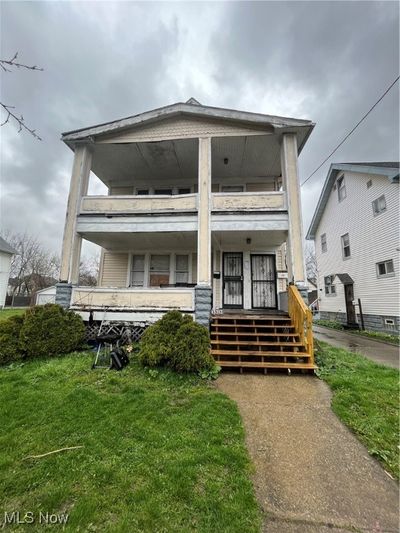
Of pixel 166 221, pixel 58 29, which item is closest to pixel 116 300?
pixel 166 221

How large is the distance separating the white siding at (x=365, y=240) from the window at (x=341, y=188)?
326 millimetres

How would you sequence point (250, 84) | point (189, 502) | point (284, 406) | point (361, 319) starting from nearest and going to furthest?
point (189, 502) → point (284, 406) → point (361, 319) → point (250, 84)

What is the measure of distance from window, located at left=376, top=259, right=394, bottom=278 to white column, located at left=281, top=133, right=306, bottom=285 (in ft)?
26.4

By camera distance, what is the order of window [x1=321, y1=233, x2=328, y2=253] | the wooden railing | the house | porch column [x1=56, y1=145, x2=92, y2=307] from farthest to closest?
window [x1=321, y1=233, x2=328, y2=253] → porch column [x1=56, y1=145, x2=92, y2=307] → the house → the wooden railing

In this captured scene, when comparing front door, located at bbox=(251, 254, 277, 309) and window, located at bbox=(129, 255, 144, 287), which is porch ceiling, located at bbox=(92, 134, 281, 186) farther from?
front door, located at bbox=(251, 254, 277, 309)

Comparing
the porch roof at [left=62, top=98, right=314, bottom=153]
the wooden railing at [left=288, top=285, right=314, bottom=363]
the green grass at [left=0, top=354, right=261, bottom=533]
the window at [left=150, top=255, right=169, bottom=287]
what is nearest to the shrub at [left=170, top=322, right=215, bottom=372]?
the green grass at [left=0, top=354, right=261, bottom=533]

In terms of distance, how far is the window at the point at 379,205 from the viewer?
12523mm

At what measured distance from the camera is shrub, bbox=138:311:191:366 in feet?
16.9

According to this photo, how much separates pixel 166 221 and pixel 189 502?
263 inches

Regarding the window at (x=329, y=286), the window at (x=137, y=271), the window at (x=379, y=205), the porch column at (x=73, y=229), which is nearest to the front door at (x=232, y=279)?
the window at (x=137, y=271)

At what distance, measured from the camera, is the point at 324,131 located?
12.7 m

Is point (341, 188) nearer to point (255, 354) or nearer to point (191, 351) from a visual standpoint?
point (255, 354)

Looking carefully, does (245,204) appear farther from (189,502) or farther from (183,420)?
(189,502)

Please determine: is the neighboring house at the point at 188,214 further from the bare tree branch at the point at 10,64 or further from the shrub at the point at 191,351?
the bare tree branch at the point at 10,64
